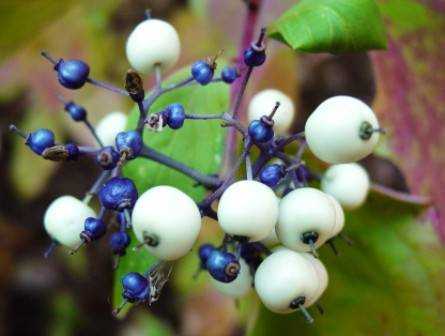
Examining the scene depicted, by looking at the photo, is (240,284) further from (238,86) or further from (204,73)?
(238,86)

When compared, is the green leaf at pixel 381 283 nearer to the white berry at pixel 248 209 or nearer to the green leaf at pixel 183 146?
the green leaf at pixel 183 146

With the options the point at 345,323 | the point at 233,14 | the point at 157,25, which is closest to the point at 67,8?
the point at 233,14

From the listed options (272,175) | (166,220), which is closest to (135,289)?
(166,220)

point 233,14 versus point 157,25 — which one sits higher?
point 157,25

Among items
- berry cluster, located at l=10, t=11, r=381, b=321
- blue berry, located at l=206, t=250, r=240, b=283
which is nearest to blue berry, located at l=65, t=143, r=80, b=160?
berry cluster, located at l=10, t=11, r=381, b=321

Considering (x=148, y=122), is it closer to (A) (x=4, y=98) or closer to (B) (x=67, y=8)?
(B) (x=67, y=8)

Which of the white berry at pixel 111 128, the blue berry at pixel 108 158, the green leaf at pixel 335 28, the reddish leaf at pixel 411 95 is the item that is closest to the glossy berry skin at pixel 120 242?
the blue berry at pixel 108 158
